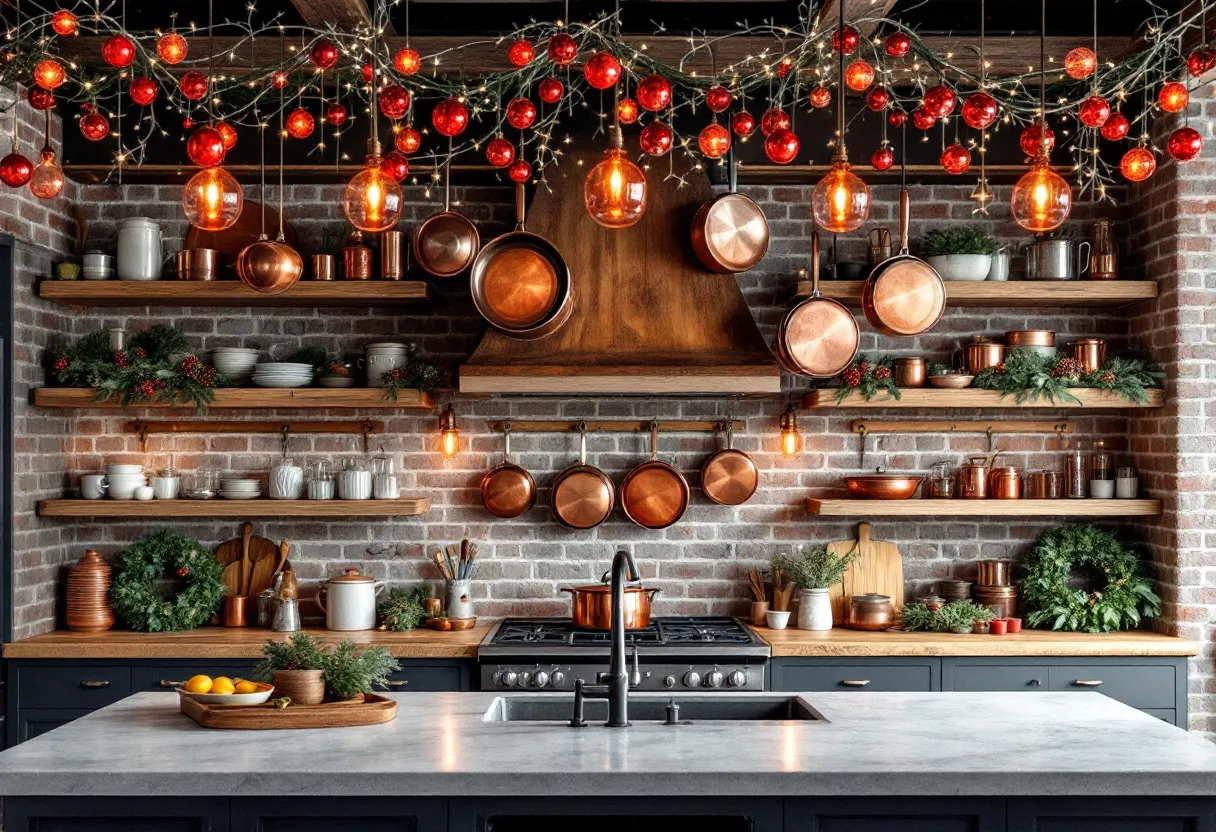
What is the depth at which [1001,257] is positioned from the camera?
529 cm

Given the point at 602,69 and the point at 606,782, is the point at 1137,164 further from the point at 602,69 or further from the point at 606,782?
the point at 606,782

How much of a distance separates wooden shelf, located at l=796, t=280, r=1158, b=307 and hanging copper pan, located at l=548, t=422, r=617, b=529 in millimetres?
1256

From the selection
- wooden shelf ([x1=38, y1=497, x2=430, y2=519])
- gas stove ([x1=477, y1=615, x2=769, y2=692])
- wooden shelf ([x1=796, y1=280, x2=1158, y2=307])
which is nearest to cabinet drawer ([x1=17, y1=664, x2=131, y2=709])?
wooden shelf ([x1=38, y1=497, x2=430, y2=519])

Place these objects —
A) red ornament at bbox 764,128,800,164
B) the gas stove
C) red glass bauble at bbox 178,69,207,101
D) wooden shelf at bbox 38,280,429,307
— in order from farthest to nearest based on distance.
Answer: wooden shelf at bbox 38,280,429,307 < the gas stove < red glass bauble at bbox 178,69,207,101 < red ornament at bbox 764,128,800,164

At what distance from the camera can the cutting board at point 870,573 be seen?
550 centimetres

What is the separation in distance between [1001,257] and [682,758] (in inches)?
129

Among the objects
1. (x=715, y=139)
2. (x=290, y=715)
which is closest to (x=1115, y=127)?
(x=715, y=139)

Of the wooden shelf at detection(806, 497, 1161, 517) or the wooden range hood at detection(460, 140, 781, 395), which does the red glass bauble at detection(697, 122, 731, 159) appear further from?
the wooden shelf at detection(806, 497, 1161, 517)

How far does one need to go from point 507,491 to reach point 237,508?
1202 mm

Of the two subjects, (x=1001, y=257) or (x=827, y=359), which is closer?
(x=827, y=359)

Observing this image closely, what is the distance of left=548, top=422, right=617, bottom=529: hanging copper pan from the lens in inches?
215

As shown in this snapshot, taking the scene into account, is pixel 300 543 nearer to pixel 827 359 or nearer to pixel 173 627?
pixel 173 627

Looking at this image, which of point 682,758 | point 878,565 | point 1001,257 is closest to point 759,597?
point 878,565

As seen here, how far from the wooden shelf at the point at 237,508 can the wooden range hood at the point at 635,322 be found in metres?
0.75
